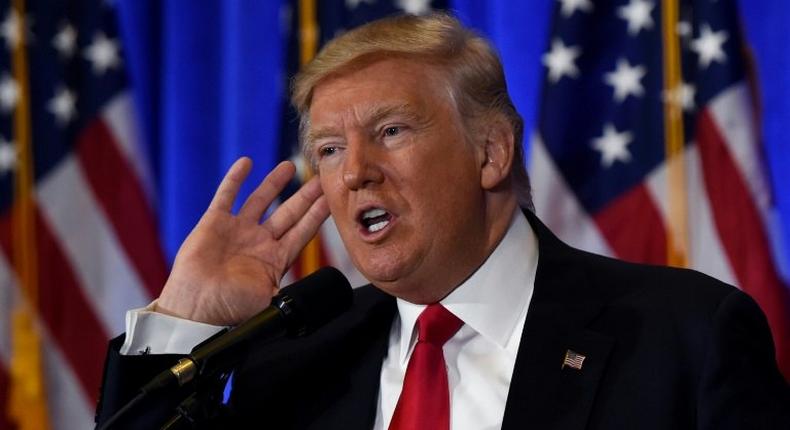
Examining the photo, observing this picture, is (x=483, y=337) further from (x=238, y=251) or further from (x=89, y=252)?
(x=89, y=252)

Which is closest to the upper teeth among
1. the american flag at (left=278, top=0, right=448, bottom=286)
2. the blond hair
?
the blond hair

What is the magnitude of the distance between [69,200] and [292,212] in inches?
50.4

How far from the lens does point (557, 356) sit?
171 cm

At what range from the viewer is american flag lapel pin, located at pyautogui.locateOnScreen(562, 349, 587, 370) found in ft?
5.56

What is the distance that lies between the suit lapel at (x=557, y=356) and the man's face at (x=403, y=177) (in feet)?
0.56

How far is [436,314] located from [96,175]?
170cm

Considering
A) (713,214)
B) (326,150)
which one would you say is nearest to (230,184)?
(326,150)

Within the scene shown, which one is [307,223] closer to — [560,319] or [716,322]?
[560,319]

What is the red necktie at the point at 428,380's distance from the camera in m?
1.79

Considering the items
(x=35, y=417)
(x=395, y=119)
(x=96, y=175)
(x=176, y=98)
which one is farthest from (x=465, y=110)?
(x=35, y=417)

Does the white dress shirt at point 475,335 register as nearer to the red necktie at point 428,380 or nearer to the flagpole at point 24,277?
the red necktie at point 428,380

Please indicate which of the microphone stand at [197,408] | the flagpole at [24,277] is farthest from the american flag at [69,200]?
the microphone stand at [197,408]

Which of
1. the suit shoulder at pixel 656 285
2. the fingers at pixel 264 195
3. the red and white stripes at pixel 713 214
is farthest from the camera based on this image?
the red and white stripes at pixel 713 214

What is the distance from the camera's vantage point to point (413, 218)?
183 centimetres
